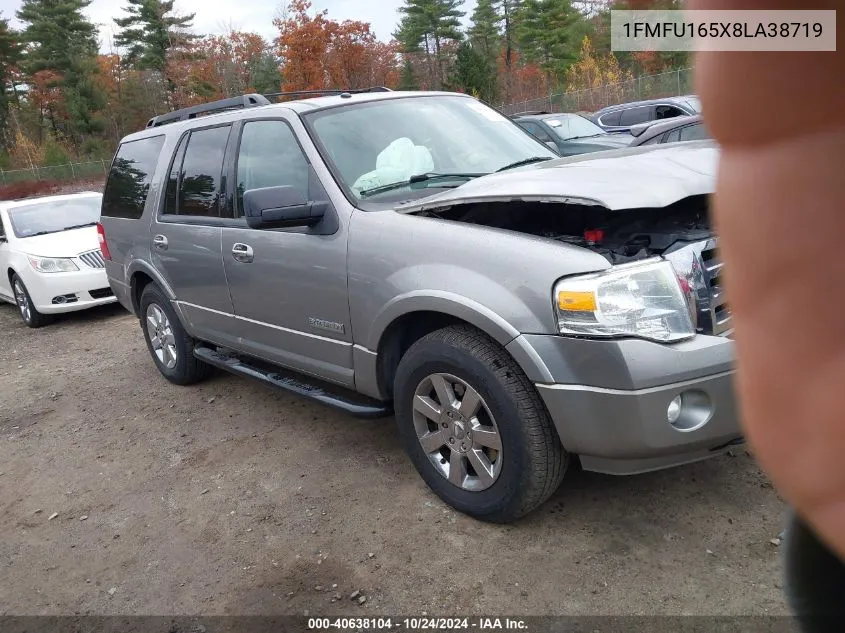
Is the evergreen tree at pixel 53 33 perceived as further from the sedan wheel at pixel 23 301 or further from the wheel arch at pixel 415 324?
the wheel arch at pixel 415 324

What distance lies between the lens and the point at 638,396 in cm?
248

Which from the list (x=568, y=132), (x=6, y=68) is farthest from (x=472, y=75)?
(x=6, y=68)

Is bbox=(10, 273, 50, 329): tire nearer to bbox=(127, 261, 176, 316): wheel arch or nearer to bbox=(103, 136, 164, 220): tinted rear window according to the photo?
bbox=(103, 136, 164, 220): tinted rear window

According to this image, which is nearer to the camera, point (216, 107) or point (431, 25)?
point (216, 107)

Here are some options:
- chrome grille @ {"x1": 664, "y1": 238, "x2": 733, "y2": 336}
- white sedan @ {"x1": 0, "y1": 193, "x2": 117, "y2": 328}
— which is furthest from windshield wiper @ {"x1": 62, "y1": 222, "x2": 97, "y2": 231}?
chrome grille @ {"x1": 664, "y1": 238, "x2": 733, "y2": 336}

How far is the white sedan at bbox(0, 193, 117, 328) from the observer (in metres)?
8.46

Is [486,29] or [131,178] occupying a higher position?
[486,29]

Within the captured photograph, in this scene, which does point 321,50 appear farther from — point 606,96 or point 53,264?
point 53,264

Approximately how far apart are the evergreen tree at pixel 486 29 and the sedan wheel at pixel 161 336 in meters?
48.9

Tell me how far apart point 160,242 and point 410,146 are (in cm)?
220

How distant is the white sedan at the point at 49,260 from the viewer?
846 centimetres

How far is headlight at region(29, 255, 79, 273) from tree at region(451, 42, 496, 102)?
3340 centimetres

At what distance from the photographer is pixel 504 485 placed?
2949mm

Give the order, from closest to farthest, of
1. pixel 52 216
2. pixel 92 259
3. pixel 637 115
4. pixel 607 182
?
pixel 607 182 → pixel 92 259 → pixel 52 216 → pixel 637 115
